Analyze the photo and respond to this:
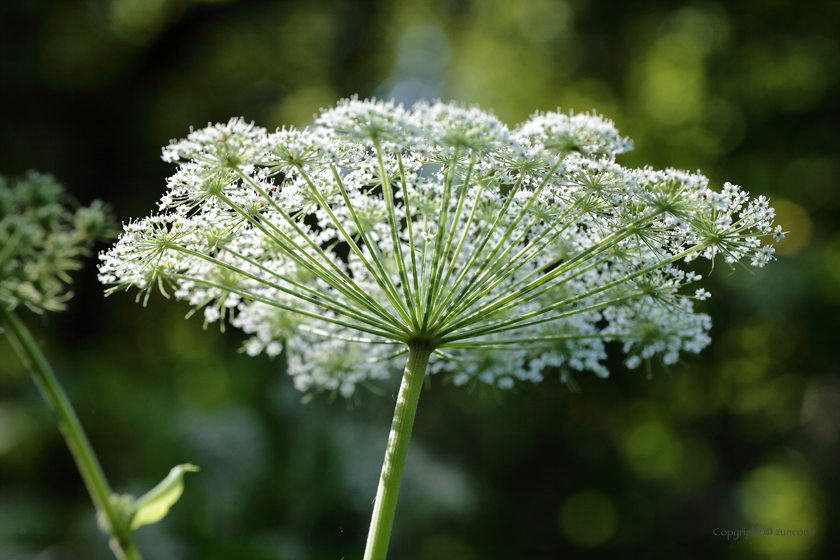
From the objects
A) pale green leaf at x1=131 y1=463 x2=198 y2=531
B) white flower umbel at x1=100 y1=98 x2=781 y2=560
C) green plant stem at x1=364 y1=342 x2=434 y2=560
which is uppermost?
white flower umbel at x1=100 y1=98 x2=781 y2=560

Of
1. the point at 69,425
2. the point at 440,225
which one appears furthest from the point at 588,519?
the point at 69,425

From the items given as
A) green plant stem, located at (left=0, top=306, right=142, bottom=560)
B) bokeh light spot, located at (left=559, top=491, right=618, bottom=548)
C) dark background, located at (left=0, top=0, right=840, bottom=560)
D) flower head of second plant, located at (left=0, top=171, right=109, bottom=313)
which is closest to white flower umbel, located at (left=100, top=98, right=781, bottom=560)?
flower head of second plant, located at (left=0, top=171, right=109, bottom=313)

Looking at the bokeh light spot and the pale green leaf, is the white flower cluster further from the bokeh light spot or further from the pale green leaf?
the bokeh light spot

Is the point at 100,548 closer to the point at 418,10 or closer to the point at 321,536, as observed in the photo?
the point at 321,536

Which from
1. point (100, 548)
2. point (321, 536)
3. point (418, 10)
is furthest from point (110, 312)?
point (418, 10)

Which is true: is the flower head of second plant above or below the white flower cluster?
below
